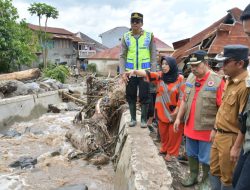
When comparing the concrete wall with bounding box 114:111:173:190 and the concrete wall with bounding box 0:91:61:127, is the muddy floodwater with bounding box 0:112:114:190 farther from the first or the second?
the concrete wall with bounding box 114:111:173:190

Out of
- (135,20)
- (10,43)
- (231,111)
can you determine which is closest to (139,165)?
(231,111)

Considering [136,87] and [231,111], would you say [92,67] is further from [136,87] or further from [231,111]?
[231,111]

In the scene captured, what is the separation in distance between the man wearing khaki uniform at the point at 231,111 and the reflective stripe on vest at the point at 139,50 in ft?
7.60

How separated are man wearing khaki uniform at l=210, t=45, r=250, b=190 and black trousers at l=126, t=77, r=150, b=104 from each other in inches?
94.2

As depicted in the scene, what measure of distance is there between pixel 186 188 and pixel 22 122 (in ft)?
29.3

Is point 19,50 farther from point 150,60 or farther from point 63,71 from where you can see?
point 150,60

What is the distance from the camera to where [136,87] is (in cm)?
511

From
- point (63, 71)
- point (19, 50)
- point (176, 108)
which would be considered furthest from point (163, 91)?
point (63, 71)

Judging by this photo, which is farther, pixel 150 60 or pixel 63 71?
pixel 63 71

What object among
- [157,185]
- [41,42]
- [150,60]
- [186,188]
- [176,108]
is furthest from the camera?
[41,42]

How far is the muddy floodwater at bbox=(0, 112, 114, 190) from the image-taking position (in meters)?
5.82

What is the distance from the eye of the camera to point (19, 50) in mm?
17078

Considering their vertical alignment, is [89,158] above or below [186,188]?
below

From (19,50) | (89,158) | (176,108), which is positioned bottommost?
(89,158)
